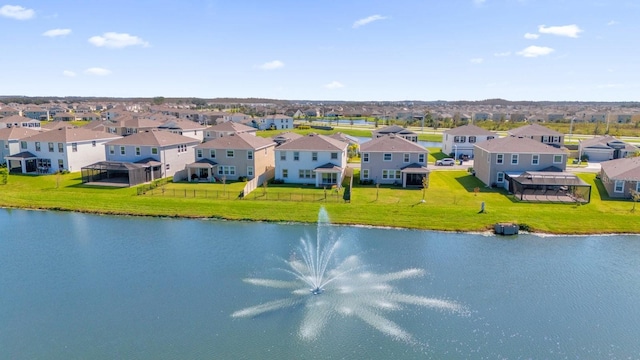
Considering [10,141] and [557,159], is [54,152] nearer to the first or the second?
[10,141]

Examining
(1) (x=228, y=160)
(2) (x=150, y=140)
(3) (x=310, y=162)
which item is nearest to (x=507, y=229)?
(3) (x=310, y=162)

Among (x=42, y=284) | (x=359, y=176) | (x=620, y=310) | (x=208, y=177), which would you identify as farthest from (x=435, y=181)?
(x=42, y=284)

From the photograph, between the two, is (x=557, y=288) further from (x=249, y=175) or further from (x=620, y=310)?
(x=249, y=175)

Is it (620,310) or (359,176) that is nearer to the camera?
(620,310)

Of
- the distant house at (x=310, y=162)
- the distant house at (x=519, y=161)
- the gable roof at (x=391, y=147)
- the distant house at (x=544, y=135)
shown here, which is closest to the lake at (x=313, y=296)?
the distant house at (x=310, y=162)

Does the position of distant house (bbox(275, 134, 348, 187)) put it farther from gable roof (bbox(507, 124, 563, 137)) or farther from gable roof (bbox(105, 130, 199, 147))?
gable roof (bbox(507, 124, 563, 137))
